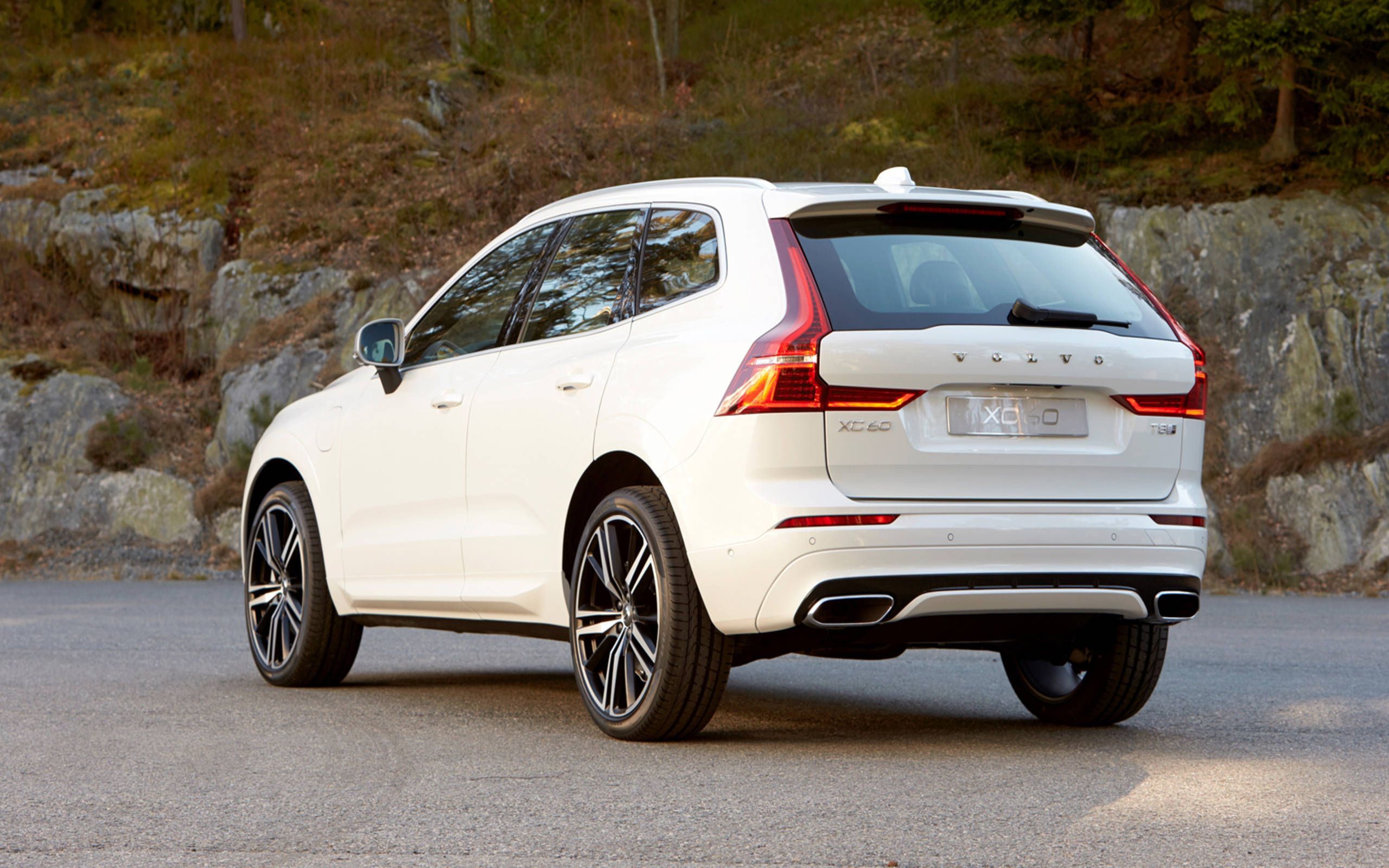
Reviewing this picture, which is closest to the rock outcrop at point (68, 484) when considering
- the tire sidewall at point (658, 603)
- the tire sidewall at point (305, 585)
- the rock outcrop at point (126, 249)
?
the rock outcrop at point (126, 249)

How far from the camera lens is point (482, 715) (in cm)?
642

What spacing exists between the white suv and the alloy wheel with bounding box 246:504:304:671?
1179mm

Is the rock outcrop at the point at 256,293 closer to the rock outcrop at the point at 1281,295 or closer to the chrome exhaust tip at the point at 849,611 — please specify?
the rock outcrop at the point at 1281,295

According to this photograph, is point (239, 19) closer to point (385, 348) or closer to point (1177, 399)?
point (385, 348)

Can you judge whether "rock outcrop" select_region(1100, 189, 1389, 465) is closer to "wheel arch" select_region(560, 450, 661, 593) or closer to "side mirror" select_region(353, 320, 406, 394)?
"side mirror" select_region(353, 320, 406, 394)

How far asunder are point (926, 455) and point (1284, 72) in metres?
16.2

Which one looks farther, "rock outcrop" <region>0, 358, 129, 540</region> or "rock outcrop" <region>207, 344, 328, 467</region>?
"rock outcrop" <region>207, 344, 328, 467</region>

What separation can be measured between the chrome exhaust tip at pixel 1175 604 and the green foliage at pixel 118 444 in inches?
603

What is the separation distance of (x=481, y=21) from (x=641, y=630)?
25.7 meters

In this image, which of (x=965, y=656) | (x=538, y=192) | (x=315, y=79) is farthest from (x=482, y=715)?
(x=315, y=79)

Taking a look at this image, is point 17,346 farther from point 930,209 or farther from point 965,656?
point 930,209

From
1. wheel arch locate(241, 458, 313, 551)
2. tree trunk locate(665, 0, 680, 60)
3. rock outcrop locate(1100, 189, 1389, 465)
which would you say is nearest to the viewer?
wheel arch locate(241, 458, 313, 551)

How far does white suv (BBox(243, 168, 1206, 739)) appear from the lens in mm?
4934

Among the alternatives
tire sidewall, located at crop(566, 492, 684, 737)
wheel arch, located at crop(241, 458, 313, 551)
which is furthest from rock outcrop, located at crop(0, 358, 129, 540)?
tire sidewall, located at crop(566, 492, 684, 737)
